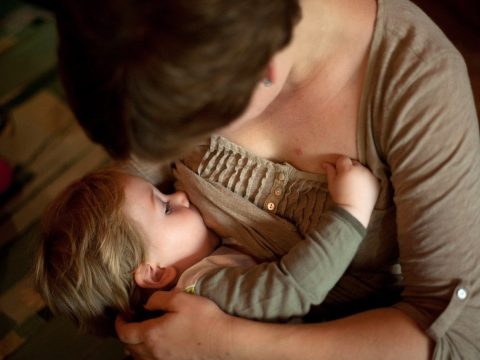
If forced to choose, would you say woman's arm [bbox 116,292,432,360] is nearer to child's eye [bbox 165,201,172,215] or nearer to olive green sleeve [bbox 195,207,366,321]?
olive green sleeve [bbox 195,207,366,321]

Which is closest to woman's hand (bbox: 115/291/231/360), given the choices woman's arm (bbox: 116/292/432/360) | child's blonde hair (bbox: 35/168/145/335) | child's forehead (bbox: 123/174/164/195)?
woman's arm (bbox: 116/292/432/360)

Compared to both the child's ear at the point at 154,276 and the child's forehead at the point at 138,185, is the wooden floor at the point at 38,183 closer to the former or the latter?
the child's ear at the point at 154,276

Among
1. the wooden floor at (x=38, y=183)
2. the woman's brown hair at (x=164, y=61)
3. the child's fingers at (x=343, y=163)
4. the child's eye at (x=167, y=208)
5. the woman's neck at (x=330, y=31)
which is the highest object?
the woman's brown hair at (x=164, y=61)

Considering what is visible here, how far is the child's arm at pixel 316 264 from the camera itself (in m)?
0.83

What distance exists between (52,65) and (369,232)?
5.83 feet

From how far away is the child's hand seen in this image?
2.68 ft

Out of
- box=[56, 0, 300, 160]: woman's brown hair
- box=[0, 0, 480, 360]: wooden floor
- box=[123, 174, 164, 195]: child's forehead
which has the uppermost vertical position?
box=[56, 0, 300, 160]: woman's brown hair

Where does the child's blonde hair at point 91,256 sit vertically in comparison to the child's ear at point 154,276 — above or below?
above

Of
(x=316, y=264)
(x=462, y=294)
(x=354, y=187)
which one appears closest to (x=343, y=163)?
(x=354, y=187)

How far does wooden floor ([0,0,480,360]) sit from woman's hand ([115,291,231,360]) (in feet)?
2.15

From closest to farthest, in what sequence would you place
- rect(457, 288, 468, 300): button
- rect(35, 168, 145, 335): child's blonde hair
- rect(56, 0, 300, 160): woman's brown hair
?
rect(56, 0, 300, 160): woman's brown hair < rect(457, 288, 468, 300): button < rect(35, 168, 145, 335): child's blonde hair

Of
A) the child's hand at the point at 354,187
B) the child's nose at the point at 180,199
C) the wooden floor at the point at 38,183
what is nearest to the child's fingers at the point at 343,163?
the child's hand at the point at 354,187

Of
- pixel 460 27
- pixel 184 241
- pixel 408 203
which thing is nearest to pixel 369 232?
pixel 408 203

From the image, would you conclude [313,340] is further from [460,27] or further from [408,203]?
[460,27]
